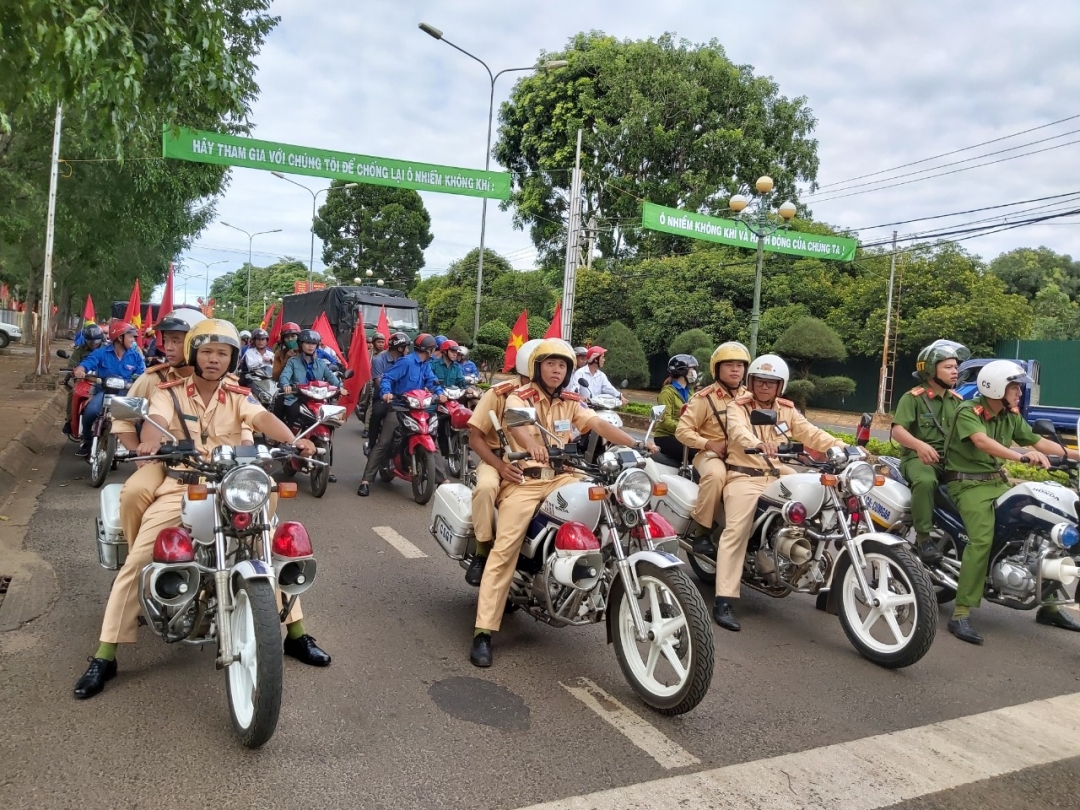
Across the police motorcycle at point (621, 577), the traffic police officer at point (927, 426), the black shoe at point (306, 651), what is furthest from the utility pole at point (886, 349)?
the black shoe at point (306, 651)

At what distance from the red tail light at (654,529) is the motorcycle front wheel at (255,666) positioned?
1.66m

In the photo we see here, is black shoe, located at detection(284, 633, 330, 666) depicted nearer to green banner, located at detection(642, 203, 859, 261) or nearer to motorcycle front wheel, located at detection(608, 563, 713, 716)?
motorcycle front wheel, located at detection(608, 563, 713, 716)

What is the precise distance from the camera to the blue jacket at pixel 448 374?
10039 millimetres

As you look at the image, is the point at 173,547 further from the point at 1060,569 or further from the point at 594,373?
the point at 594,373

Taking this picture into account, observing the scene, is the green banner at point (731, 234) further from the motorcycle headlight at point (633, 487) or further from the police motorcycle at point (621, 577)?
the motorcycle headlight at point (633, 487)

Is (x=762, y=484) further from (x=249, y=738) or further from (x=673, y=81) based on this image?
(x=673, y=81)

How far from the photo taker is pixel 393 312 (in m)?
24.8

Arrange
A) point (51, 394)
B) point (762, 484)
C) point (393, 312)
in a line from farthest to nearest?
point (393, 312) → point (51, 394) → point (762, 484)

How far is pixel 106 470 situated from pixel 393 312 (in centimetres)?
1701

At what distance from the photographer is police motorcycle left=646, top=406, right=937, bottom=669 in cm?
439

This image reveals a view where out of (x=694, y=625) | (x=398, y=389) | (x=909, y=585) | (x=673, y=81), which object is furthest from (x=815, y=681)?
(x=673, y=81)

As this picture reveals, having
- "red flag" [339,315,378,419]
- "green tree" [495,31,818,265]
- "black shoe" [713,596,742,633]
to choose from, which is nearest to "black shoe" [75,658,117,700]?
"black shoe" [713,596,742,633]

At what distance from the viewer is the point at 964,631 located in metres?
5.04

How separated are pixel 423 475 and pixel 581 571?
4741mm
